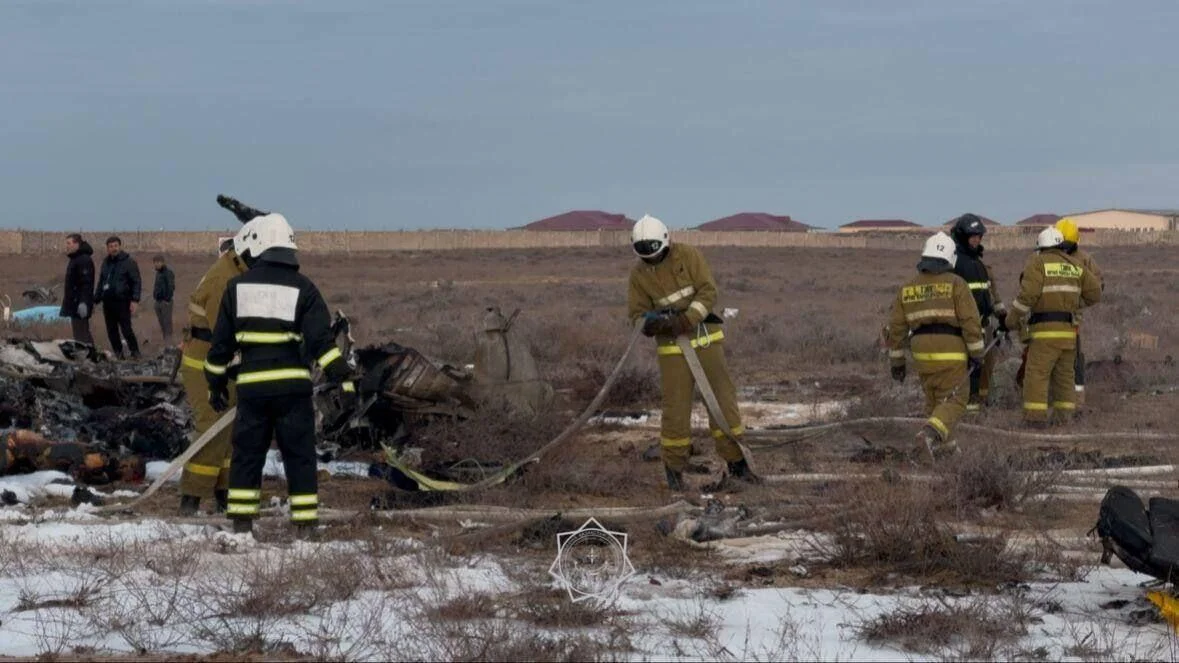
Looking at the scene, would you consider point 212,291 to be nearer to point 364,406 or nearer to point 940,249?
point 364,406

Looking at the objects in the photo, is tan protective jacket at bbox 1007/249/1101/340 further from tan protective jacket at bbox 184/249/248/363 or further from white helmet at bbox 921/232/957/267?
tan protective jacket at bbox 184/249/248/363

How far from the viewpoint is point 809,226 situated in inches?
4409

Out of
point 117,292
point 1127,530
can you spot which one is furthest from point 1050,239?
point 117,292

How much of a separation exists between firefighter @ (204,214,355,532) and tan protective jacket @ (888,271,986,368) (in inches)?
182

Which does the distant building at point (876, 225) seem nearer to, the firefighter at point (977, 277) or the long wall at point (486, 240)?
the long wall at point (486, 240)

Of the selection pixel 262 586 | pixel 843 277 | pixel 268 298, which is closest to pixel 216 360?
pixel 268 298

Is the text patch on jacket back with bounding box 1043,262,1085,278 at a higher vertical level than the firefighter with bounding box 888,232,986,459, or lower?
higher

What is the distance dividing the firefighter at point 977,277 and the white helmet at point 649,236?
388 centimetres

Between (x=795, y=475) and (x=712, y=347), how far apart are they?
3.38 feet

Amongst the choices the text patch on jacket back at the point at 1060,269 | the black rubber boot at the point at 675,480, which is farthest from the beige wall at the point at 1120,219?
the black rubber boot at the point at 675,480

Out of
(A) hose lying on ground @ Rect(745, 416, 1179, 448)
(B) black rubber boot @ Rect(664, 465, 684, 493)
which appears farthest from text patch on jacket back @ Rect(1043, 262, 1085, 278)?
(B) black rubber boot @ Rect(664, 465, 684, 493)

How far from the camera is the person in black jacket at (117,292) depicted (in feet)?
63.3

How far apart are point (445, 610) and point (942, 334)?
579cm

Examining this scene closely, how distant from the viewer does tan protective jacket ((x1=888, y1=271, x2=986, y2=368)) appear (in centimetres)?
1109
